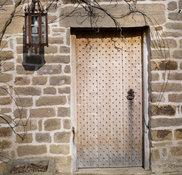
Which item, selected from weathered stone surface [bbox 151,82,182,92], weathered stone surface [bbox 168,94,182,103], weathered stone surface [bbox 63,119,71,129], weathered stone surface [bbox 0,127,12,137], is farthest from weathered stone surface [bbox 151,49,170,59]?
weathered stone surface [bbox 0,127,12,137]

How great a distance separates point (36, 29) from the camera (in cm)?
333

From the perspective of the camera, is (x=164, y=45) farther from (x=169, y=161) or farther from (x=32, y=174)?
(x=32, y=174)

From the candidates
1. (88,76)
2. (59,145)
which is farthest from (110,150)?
(88,76)

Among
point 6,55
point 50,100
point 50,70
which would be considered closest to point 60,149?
point 50,100

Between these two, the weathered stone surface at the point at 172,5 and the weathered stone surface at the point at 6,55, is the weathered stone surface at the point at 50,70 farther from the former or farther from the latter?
the weathered stone surface at the point at 172,5

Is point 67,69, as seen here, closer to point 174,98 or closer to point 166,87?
point 166,87

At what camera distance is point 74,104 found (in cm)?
380

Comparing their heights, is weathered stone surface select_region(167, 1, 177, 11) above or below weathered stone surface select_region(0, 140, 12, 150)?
above

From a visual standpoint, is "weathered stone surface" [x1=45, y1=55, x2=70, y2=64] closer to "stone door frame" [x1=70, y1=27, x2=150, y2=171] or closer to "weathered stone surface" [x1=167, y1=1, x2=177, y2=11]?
"stone door frame" [x1=70, y1=27, x2=150, y2=171]

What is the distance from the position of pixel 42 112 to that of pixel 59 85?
460mm

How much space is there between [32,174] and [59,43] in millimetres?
1807

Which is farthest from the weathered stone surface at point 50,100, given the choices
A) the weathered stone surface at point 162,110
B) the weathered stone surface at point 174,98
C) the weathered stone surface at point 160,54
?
the weathered stone surface at point 174,98

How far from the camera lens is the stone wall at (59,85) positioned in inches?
142

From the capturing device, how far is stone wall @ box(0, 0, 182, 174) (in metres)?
3.62
